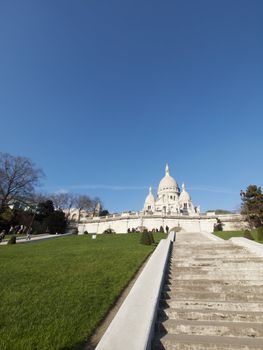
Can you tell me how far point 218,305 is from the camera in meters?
5.26

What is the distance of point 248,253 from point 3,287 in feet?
30.9

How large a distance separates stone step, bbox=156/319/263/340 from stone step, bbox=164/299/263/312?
23.6 inches

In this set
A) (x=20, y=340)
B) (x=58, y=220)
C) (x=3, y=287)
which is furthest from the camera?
(x=58, y=220)

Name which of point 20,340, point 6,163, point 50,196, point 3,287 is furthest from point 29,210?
point 20,340

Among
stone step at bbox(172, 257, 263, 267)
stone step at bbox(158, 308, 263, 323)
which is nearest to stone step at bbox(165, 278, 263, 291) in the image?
stone step at bbox(158, 308, 263, 323)

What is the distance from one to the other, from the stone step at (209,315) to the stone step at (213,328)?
0.56 feet

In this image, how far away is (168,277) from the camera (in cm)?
748

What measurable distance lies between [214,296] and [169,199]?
72.6 meters

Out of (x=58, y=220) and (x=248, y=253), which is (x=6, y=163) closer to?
(x=58, y=220)

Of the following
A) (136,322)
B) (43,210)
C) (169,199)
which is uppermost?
(169,199)

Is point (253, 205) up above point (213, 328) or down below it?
above

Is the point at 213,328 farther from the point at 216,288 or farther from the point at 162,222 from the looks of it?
the point at 162,222

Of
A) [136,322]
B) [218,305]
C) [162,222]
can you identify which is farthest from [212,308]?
[162,222]

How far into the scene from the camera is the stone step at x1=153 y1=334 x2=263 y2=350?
3785mm
